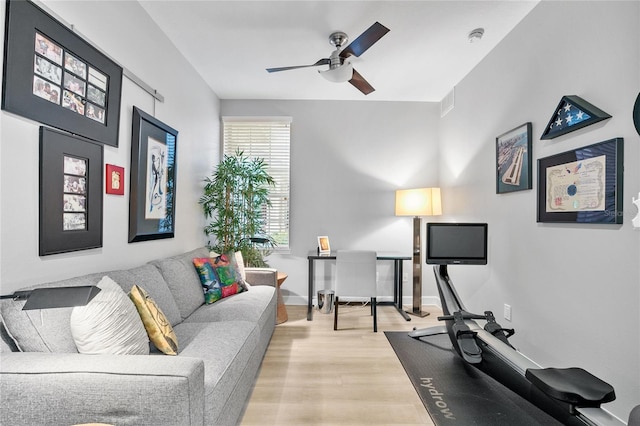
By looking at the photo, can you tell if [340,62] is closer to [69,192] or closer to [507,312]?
[69,192]

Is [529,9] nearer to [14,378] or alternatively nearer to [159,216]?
[159,216]

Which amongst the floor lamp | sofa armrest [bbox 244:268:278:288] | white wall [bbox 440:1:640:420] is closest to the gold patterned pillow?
sofa armrest [bbox 244:268:278:288]

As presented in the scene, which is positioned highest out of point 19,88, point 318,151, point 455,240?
point 318,151

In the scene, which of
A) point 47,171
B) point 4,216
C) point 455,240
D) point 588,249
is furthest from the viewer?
point 455,240

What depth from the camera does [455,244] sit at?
9.55 feet

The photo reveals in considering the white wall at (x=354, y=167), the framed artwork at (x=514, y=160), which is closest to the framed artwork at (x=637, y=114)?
the framed artwork at (x=514, y=160)

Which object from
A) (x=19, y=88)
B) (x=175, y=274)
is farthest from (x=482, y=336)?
(x=19, y=88)

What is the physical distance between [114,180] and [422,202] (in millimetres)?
3164

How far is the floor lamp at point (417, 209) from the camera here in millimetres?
3918

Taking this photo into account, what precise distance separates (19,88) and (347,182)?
347cm

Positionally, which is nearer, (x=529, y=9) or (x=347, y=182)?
(x=529, y=9)

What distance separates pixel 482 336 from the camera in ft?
7.85

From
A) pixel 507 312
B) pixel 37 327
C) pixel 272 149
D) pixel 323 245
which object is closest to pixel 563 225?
pixel 507 312

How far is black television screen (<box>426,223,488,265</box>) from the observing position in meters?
2.90
